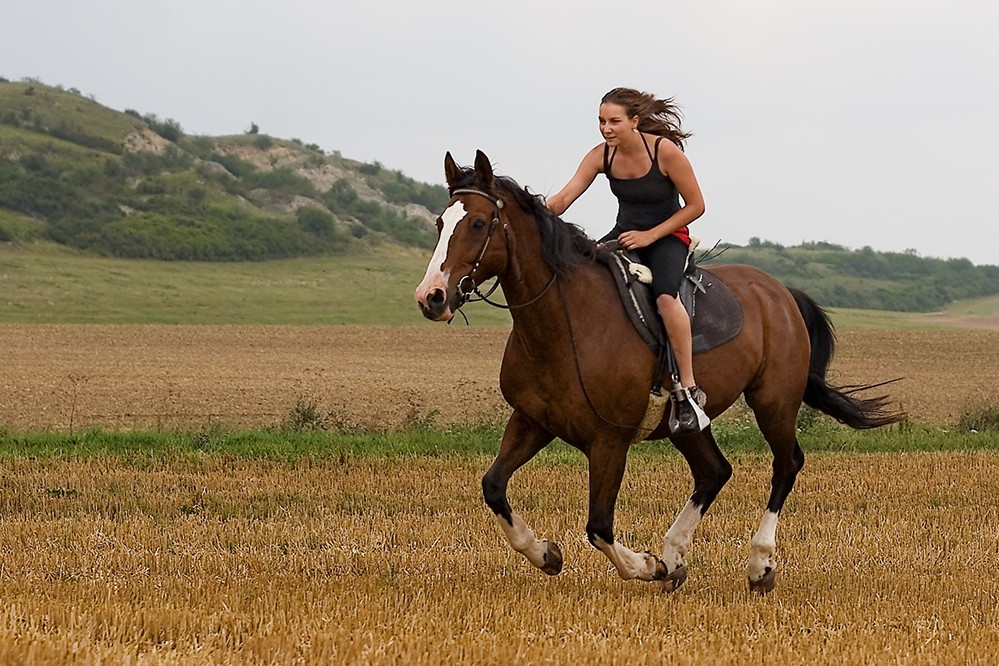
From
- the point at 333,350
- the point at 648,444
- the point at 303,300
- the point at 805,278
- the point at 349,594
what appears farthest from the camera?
the point at 805,278

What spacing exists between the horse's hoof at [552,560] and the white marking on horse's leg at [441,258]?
1.94 metres

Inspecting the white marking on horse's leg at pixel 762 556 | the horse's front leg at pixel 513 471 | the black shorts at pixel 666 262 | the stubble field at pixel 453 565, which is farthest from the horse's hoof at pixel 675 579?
the black shorts at pixel 666 262

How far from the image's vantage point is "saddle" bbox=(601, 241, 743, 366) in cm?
758

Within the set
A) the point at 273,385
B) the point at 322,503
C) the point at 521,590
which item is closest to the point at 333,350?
the point at 273,385

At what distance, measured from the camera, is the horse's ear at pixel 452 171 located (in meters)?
7.15

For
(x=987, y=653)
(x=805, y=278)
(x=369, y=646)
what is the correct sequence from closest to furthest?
(x=369, y=646) < (x=987, y=653) < (x=805, y=278)

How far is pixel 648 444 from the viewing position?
15234 millimetres

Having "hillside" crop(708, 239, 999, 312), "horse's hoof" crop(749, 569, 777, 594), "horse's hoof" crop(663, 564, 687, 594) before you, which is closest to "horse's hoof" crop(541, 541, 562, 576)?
"horse's hoof" crop(663, 564, 687, 594)

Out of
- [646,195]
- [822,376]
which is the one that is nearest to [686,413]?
[646,195]

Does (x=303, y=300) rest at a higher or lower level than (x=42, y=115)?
lower

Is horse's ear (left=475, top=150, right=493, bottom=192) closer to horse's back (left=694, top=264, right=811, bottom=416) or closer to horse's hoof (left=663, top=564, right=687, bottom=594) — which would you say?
horse's back (left=694, top=264, right=811, bottom=416)

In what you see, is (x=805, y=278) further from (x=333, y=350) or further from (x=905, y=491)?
(x=905, y=491)

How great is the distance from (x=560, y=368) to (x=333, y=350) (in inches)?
1333

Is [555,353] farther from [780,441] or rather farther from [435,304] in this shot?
[780,441]
